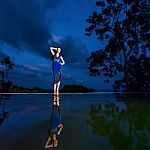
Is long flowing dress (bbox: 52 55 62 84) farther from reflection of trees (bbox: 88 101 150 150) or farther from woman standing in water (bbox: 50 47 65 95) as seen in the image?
reflection of trees (bbox: 88 101 150 150)

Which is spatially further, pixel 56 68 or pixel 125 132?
A: pixel 56 68

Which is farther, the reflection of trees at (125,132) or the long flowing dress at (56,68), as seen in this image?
the long flowing dress at (56,68)

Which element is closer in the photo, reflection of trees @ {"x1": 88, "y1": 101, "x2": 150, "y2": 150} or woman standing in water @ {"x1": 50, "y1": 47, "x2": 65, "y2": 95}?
reflection of trees @ {"x1": 88, "y1": 101, "x2": 150, "y2": 150}

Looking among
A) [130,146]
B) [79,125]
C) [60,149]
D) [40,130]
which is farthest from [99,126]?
[60,149]

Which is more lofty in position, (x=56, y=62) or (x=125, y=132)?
(x=56, y=62)

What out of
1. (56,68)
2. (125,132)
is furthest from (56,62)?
(125,132)

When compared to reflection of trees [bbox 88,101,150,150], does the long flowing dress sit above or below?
above

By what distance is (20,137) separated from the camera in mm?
5168

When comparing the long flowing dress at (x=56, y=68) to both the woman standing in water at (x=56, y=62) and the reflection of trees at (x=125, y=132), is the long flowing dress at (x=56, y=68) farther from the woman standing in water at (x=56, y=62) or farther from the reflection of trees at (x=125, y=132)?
the reflection of trees at (x=125, y=132)

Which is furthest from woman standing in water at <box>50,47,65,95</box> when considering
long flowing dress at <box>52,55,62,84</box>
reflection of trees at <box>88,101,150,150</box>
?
reflection of trees at <box>88,101,150,150</box>

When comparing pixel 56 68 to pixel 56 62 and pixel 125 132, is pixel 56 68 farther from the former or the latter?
pixel 125 132

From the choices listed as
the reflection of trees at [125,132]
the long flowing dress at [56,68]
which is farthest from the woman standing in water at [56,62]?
the reflection of trees at [125,132]

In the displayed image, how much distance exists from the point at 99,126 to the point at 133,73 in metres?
20.0

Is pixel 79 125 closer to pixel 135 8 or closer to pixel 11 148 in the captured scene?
pixel 11 148
